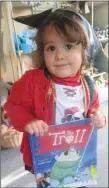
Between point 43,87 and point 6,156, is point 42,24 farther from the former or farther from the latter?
point 6,156

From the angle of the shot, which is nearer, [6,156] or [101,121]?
[101,121]

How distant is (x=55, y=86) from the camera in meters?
0.55

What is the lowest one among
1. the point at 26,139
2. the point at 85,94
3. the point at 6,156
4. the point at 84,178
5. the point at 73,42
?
the point at 6,156

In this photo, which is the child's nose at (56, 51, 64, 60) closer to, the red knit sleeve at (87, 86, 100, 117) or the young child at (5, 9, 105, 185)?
the young child at (5, 9, 105, 185)

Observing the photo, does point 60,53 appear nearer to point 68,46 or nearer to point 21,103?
point 68,46

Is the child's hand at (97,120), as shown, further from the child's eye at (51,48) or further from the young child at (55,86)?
the child's eye at (51,48)

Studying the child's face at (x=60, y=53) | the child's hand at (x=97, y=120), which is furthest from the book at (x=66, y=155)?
the child's face at (x=60, y=53)

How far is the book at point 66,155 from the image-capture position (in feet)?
1.61

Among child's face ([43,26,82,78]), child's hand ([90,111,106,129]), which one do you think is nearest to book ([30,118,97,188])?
child's hand ([90,111,106,129])

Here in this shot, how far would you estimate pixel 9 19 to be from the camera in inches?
20.0

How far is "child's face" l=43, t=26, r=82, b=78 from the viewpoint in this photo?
1.60 feet

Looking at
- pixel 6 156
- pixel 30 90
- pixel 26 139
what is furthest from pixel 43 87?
pixel 6 156

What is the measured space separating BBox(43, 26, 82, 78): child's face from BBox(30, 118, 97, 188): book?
0.42 ft

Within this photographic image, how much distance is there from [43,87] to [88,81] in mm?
129
